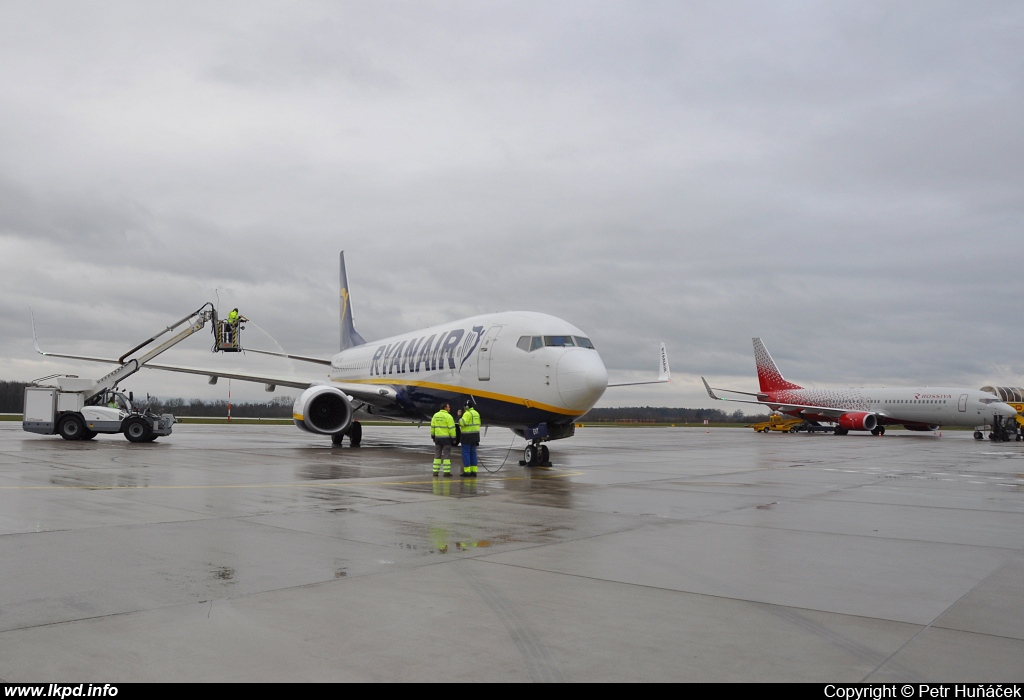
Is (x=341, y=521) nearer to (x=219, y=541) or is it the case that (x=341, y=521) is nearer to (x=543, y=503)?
(x=219, y=541)

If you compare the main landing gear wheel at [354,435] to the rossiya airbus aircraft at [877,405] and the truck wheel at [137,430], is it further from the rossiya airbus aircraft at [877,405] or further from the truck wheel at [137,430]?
the rossiya airbus aircraft at [877,405]

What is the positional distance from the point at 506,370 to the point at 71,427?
17571 millimetres

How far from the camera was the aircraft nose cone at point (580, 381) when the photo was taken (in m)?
17.3

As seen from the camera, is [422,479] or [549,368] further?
[549,368]

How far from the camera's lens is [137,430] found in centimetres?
2655

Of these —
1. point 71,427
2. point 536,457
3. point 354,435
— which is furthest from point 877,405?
point 71,427

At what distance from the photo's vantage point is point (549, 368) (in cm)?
1780

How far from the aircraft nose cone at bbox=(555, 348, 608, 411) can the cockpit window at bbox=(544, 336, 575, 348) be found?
623 millimetres

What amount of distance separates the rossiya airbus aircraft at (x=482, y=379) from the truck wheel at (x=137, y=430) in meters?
2.38

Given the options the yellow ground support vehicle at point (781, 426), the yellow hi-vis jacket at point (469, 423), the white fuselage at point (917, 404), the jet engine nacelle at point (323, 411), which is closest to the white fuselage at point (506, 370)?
the jet engine nacelle at point (323, 411)

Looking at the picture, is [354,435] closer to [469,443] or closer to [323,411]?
[323,411]

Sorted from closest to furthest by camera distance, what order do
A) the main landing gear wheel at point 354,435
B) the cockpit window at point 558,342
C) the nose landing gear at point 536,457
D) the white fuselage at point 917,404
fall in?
1. the nose landing gear at point 536,457
2. the cockpit window at point 558,342
3. the main landing gear wheel at point 354,435
4. the white fuselage at point 917,404
